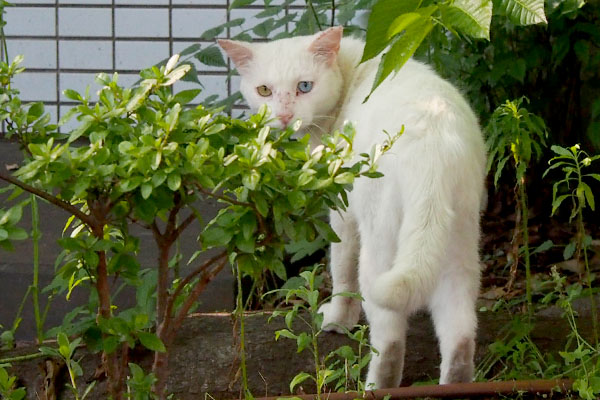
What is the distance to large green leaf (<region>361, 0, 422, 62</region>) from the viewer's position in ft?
3.74

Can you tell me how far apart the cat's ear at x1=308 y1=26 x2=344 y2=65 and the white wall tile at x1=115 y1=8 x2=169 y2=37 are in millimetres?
2317

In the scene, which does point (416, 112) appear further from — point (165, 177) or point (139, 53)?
point (139, 53)

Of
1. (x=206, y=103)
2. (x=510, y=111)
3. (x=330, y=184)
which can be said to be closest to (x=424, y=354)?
(x=510, y=111)

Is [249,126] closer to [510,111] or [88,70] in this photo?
[510,111]

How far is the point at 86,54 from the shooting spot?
543 centimetres

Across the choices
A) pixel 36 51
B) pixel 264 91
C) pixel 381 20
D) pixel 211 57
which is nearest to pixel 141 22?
pixel 36 51

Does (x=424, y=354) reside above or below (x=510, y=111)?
below

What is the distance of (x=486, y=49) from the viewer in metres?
4.52

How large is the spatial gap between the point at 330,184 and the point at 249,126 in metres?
0.28

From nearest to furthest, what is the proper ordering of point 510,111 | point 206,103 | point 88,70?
point 510,111
point 206,103
point 88,70

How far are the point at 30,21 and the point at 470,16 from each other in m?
4.80

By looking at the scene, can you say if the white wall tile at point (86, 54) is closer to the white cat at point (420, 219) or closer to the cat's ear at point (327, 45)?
the cat's ear at point (327, 45)

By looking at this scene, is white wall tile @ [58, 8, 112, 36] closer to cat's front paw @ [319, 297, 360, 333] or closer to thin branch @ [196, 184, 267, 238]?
cat's front paw @ [319, 297, 360, 333]

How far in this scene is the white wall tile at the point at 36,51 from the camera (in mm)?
5406
